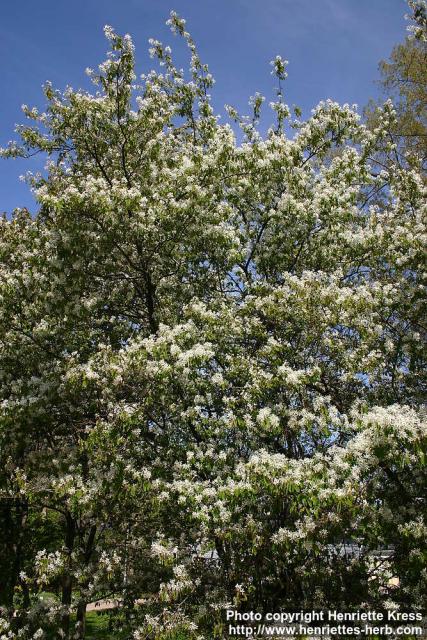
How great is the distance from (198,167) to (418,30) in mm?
7444

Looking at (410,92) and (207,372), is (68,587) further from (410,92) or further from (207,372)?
(410,92)

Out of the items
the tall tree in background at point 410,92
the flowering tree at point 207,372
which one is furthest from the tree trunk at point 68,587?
the tall tree in background at point 410,92

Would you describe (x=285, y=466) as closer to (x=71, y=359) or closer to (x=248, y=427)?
(x=248, y=427)

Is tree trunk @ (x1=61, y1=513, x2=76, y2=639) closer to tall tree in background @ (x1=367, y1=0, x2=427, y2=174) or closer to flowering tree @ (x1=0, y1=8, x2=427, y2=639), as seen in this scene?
flowering tree @ (x1=0, y1=8, x2=427, y2=639)

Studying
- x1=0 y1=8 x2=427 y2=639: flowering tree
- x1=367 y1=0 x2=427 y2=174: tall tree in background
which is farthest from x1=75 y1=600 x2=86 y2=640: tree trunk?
x1=367 y1=0 x2=427 y2=174: tall tree in background

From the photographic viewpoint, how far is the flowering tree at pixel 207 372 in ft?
24.7

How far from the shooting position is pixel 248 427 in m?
8.20

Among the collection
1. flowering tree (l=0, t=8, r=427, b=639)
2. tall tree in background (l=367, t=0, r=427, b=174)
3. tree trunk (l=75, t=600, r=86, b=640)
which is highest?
tall tree in background (l=367, t=0, r=427, b=174)

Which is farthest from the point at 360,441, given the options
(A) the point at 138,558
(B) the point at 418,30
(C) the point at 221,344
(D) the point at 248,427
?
(B) the point at 418,30

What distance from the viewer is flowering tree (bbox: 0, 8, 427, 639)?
7520mm

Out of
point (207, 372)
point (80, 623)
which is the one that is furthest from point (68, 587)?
point (207, 372)

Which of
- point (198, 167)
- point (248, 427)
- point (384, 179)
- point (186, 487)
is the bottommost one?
point (186, 487)

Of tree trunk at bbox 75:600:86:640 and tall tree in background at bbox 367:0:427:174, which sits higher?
tall tree in background at bbox 367:0:427:174

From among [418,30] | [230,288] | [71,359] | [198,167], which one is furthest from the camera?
[418,30]
